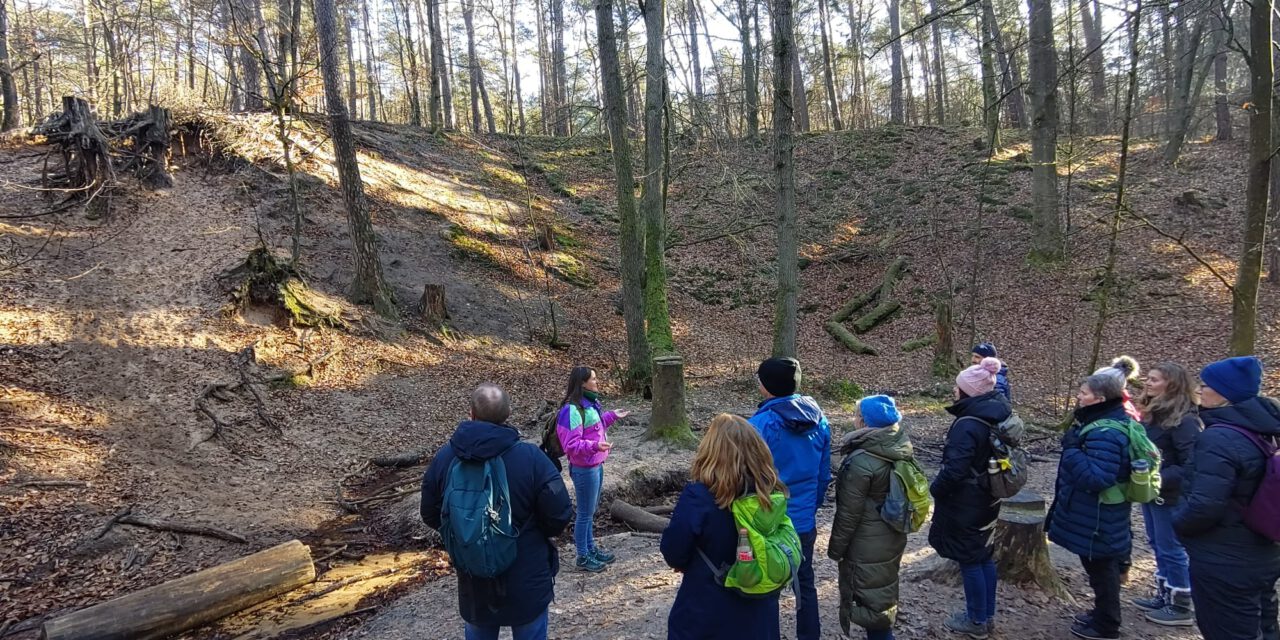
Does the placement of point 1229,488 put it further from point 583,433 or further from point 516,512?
point 583,433

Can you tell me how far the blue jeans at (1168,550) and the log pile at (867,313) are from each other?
35.2ft

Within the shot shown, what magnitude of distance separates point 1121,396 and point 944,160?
861 inches

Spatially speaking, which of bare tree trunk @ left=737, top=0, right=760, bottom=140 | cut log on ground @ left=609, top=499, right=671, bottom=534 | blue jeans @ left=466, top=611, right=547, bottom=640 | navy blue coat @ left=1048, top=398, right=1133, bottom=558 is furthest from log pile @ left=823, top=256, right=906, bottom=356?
blue jeans @ left=466, top=611, right=547, bottom=640

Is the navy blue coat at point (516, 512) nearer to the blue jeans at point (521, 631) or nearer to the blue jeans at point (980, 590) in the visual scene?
the blue jeans at point (521, 631)

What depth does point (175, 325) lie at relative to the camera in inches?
401

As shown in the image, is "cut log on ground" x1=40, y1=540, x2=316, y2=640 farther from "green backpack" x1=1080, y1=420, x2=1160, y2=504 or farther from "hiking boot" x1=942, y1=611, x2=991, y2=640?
"green backpack" x1=1080, y1=420, x2=1160, y2=504

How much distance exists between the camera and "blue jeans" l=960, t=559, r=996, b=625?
392 centimetres

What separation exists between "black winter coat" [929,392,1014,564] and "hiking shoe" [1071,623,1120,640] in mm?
906

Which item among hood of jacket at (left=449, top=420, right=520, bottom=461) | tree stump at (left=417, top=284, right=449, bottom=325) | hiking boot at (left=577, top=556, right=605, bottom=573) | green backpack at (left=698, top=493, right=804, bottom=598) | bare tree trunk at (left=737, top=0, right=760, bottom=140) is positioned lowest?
hiking boot at (left=577, top=556, right=605, bottom=573)

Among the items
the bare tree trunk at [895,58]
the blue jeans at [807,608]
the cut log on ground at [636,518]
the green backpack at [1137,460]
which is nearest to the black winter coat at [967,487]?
the green backpack at [1137,460]

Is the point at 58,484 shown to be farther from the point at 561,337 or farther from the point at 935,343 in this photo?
the point at 935,343

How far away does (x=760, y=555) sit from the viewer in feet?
8.42

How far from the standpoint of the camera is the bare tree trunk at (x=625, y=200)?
11.0m

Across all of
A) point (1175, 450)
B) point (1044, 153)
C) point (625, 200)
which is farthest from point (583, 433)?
point (1044, 153)
